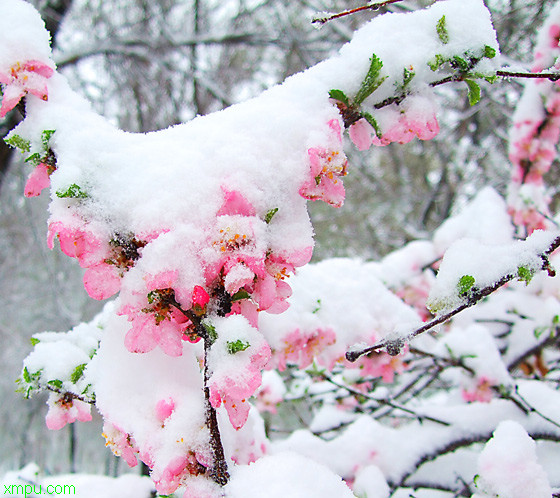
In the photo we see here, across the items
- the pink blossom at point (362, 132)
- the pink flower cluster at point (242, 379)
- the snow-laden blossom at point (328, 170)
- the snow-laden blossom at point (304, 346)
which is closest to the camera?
the pink flower cluster at point (242, 379)

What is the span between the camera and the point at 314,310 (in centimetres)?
130

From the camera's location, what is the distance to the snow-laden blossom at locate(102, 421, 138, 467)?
0.71 meters

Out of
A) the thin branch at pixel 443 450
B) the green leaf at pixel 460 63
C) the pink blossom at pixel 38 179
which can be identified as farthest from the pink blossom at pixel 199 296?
the thin branch at pixel 443 450

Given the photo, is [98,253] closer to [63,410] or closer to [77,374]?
[77,374]

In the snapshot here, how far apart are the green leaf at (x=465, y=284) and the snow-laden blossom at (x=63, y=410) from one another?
0.80 meters

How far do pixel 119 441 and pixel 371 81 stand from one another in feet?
2.43

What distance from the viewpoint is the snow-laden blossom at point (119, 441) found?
0.71 metres

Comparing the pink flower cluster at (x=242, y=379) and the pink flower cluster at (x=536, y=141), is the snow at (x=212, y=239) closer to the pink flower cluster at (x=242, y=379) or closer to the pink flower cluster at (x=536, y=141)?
the pink flower cluster at (x=242, y=379)

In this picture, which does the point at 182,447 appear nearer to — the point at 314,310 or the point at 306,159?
the point at 306,159

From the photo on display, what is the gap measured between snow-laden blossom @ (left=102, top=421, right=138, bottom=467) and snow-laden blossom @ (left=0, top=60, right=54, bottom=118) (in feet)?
1.88

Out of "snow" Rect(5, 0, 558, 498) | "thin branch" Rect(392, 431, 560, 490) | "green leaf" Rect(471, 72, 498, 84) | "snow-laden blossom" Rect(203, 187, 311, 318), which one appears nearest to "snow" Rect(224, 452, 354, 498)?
"snow" Rect(5, 0, 558, 498)

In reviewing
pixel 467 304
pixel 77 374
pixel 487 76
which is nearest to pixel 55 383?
pixel 77 374

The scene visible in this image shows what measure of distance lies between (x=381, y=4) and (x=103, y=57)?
4755 mm

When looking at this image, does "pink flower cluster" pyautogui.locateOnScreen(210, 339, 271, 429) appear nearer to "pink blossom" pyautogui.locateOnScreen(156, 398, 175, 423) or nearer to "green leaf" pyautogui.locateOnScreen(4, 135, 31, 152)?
"pink blossom" pyautogui.locateOnScreen(156, 398, 175, 423)
